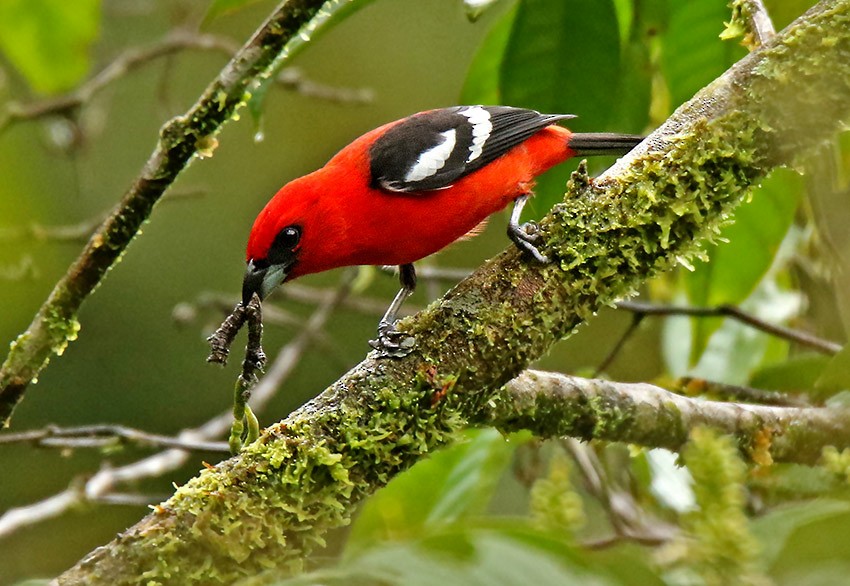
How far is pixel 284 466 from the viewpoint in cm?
225

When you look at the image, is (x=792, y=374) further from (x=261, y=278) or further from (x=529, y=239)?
(x=261, y=278)

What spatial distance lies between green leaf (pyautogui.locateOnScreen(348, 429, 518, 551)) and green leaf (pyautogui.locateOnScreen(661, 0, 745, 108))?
1.41 m

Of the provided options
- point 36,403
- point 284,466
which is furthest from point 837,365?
point 36,403

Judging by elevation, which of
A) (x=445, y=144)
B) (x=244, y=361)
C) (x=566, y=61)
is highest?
(x=445, y=144)

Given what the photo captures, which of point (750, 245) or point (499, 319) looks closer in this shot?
point (499, 319)

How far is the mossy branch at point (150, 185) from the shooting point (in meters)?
2.29

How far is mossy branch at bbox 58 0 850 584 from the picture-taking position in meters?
2.14

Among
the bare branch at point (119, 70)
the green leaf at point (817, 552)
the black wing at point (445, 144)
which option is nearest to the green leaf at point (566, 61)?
the black wing at point (445, 144)

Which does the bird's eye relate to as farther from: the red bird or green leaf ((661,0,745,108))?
green leaf ((661,0,745,108))

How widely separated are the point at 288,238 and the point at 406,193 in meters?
0.49

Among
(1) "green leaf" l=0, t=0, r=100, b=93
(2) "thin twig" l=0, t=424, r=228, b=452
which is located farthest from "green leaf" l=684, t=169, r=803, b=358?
(1) "green leaf" l=0, t=0, r=100, b=93

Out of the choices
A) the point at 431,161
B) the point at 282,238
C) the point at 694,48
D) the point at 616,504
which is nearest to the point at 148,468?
the point at 282,238

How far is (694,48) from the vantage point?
346 cm

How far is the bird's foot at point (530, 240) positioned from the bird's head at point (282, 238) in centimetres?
117
